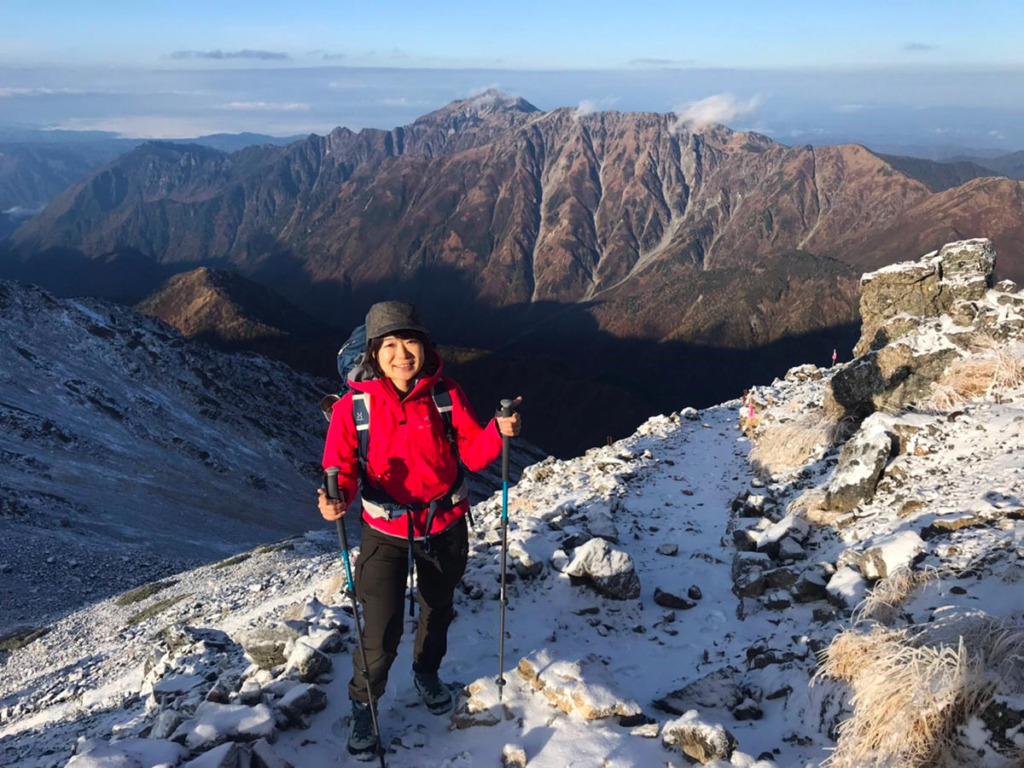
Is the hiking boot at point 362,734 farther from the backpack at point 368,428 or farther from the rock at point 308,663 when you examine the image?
the backpack at point 368,428

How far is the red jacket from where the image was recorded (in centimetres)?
558

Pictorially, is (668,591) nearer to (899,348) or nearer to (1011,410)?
(1011,410)

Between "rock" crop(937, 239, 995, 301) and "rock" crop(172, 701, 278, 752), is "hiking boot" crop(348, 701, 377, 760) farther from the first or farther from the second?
"rock" crop(937, 239, 995, 301)

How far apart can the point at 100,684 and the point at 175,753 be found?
11.5 m

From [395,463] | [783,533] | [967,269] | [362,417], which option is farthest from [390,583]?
[967,269]

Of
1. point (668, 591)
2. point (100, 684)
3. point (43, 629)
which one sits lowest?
point (43, 629)

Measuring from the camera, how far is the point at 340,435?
5566 mm

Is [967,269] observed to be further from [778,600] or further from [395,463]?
[395,463]

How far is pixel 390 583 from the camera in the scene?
5684mm

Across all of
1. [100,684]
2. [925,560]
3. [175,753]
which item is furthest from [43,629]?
[925,560]

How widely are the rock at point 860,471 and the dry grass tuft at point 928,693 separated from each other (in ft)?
16.9

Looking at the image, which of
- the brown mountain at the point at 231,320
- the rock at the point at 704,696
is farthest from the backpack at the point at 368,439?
the brown mountain at the point at 231,320

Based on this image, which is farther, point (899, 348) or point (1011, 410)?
point (899, 348)

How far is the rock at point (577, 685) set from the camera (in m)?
5.78
